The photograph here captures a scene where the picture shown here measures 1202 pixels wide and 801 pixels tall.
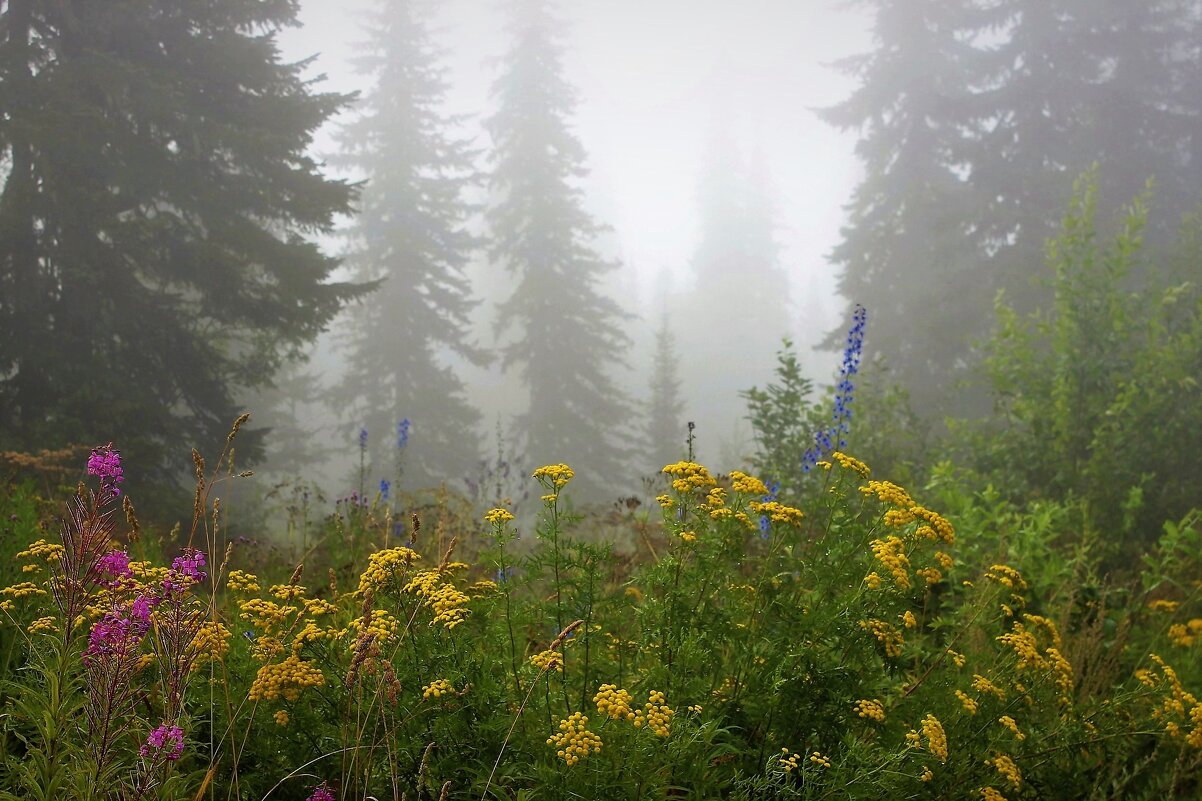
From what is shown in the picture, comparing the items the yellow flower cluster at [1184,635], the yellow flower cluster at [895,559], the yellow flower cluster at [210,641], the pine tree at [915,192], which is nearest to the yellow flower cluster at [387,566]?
the yellow flower cluster at [210,641]

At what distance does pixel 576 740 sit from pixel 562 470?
27.0 inches

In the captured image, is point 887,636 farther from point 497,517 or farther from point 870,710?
point 497,517

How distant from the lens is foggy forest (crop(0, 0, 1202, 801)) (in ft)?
5.58

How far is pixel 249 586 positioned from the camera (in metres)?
2.00

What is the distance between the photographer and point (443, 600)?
5.58 feet

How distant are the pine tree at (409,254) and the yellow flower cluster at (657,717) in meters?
16.2

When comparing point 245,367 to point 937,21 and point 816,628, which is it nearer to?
point 816,628

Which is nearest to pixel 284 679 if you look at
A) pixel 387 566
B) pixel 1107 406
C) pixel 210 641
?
pixel 210 641

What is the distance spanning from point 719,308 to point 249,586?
43.5 metres

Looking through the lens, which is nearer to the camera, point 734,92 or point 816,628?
point 816,628

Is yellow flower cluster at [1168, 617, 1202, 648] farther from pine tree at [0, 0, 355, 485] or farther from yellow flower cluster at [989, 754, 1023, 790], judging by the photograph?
pine tree at [0, 0, 355, 485]

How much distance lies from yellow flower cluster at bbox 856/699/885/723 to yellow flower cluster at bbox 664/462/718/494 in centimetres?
75

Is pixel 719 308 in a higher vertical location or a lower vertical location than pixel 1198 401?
higher

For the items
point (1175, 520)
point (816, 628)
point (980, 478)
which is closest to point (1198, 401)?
point (1175, 520)
